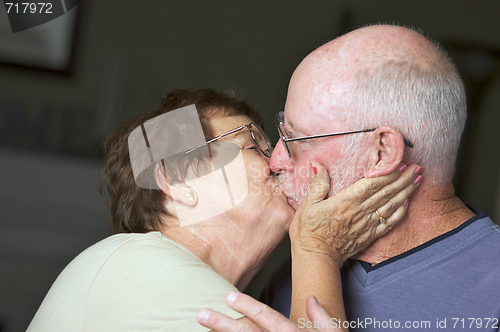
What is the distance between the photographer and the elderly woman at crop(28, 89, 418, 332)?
1.14 meters

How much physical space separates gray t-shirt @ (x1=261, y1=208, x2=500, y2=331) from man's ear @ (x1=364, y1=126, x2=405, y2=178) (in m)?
0.26

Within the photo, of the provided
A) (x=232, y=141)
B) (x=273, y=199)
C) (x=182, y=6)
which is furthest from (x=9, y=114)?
(x=273, y=199)

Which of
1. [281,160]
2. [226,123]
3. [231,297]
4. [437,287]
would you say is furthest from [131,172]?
[437,287]

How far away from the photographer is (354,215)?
3.94ft

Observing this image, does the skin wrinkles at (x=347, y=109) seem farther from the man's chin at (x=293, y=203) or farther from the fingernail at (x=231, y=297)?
the fingernail at (x=231, y=297)

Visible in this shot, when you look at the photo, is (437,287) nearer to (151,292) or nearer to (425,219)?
(425,219)

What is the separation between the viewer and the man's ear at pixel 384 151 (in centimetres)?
115

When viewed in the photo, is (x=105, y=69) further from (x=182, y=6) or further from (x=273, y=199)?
(x=273, y=199)

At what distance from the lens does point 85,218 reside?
2.43 metres

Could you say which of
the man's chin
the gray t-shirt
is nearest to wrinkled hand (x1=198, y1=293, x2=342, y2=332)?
the gray t-shirt

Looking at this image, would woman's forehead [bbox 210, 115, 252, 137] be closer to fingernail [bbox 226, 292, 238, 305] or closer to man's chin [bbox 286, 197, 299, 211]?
man's chin [bbox 286, 197, 299, 211]

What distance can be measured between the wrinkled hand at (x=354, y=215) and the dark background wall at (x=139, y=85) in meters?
1.46

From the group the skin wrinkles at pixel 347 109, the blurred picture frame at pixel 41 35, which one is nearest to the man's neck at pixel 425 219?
the skin wrinkles at pixel 347 109

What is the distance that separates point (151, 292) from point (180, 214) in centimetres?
42
